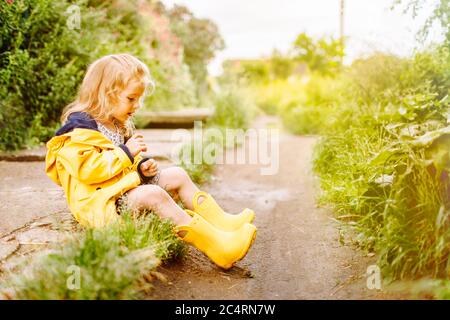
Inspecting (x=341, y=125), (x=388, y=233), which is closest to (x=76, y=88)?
(x=341, y=125)

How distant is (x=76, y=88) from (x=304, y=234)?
392 centimetres

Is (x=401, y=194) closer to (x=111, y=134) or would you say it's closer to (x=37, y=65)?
(x=111, y=134)

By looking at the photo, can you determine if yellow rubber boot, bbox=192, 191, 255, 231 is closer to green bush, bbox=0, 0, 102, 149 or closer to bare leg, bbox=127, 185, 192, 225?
bare leg, bbox=127, 185, 192, 225

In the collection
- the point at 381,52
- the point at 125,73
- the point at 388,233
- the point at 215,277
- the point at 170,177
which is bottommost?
the point at 215,277

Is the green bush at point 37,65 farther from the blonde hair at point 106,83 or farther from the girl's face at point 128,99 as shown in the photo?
the girl's face at point 128,99

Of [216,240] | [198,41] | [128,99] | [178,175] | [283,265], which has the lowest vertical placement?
[283,265]

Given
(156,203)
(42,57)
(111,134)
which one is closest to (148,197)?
(156,203)

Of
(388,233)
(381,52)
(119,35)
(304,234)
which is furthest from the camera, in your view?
(119,35)

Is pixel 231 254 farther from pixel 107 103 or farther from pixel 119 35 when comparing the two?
pixel 119 35

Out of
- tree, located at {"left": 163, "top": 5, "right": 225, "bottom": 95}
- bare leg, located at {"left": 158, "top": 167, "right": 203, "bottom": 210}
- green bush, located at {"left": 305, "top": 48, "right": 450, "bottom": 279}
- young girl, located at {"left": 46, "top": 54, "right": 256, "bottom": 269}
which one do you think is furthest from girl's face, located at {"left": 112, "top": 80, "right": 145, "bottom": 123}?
tree, located at {"left": 163, "top": 5, "right": 225, "bottom": 95}

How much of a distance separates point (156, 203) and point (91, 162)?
1.31ft

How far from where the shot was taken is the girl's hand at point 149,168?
278cm

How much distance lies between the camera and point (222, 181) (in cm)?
533

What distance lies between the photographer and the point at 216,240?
8.26 feet
